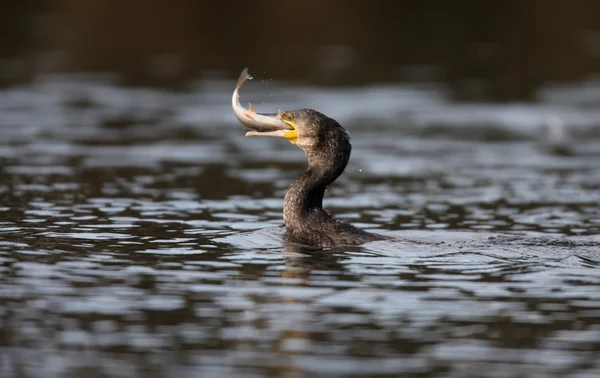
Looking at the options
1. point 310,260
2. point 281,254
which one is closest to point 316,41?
point 281,254

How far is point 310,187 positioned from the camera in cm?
1189

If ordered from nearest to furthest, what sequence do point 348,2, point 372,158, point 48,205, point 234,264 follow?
point 234,264 → point 48,205 → point 372,158 → point 348,2

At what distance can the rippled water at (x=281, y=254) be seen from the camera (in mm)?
7754

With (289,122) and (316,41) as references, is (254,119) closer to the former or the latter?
(289,122)

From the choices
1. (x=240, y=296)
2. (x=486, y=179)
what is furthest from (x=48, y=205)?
(x=486, y=179)

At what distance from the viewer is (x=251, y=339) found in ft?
26.3

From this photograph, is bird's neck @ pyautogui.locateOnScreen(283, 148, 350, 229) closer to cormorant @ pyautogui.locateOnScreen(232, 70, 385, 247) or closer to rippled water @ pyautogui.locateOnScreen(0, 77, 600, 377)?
cormorant @ pyautogui.locateOnScreen(232, 70, 385, 247)

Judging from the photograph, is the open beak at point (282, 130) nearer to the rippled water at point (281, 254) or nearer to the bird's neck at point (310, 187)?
the bird's neck at point (310, 187)

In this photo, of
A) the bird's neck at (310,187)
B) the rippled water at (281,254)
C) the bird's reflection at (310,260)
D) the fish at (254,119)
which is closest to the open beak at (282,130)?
the fish at (254,119)

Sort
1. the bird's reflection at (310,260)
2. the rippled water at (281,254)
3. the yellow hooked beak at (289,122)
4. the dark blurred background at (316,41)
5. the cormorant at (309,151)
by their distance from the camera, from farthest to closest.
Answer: the dark blurred background at (316,41) < the yellow hooked beak at (289,122) < the cormorant at (309,151) < the bird's reflection at (310,260) < the rippled water at (281,254)

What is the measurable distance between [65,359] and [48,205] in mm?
6223

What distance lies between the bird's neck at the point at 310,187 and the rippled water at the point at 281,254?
33cm

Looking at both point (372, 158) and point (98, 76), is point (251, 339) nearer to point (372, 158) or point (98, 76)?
point (372, 158)

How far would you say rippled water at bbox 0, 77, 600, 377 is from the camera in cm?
775
